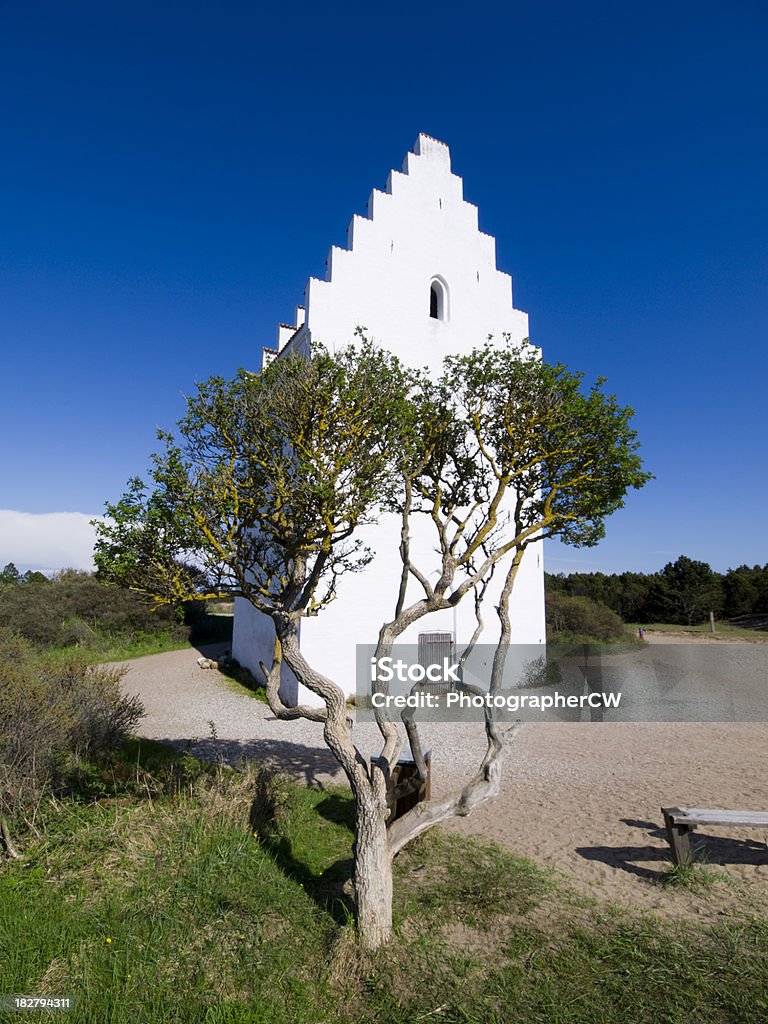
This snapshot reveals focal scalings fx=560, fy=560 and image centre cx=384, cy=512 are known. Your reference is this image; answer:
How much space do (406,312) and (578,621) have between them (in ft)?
59.3

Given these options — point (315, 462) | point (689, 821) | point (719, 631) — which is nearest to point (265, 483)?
point (315, 462)

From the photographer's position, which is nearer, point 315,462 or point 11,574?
point 315,462

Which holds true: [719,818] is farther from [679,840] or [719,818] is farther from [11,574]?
[11,574]

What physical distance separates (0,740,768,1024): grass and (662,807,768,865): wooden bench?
0.97 m

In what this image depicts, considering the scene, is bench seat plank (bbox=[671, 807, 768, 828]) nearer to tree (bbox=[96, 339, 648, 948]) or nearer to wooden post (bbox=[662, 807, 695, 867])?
wooden post (bbox=[662, 807, 695, 867])

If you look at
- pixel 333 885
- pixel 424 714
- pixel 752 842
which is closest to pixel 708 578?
pixel 424 714

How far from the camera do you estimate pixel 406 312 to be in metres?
15.8

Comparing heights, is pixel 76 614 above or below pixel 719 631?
above

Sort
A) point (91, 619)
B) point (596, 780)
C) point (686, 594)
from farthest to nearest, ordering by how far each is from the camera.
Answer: point (686, 594), point (91, 619), point (596, 780)

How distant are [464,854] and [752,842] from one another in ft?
11.7

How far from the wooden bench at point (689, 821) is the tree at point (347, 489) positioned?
2219mm

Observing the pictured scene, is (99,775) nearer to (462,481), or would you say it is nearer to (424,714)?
(462,481)

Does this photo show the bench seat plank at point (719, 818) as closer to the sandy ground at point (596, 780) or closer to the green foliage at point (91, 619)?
the sandy ground at point (596, 780)

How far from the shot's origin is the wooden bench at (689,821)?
589 centimetres
